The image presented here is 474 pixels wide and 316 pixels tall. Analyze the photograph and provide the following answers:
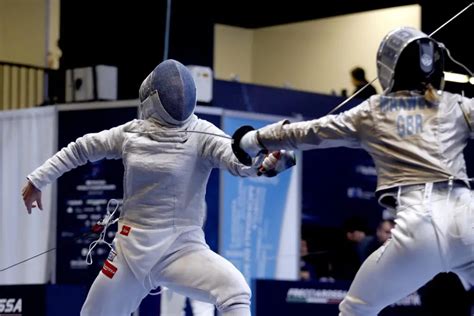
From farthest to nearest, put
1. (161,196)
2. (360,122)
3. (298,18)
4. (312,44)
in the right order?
(312,44) → (298,18) → (161,196) → (360,122)

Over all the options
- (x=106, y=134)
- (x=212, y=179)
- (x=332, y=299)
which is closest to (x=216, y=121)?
(x=212, y=179)

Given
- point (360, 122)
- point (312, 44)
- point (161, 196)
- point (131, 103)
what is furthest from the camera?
point (312, 44)

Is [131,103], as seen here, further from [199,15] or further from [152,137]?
[152,137]

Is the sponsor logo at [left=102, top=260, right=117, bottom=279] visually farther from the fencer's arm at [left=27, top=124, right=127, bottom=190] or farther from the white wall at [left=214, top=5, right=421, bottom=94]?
the white wall at [left=214, top=5, right=421, bottom=94]

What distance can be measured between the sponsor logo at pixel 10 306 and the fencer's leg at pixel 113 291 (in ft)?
5.74

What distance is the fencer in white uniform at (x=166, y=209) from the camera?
4555mm

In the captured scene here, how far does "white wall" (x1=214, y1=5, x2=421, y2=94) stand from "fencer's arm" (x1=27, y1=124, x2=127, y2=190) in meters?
7.19

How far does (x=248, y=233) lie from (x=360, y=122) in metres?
3.93

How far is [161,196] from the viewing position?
4.69 meters

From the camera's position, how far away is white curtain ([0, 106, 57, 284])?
7844 millimetres

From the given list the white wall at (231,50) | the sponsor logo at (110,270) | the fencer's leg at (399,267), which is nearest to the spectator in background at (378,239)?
the white wall at (231,50)

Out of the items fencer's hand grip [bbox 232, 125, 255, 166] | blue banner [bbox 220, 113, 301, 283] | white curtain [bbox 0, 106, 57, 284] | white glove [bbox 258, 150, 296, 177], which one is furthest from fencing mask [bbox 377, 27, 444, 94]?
white curtain [bbox 0, 106, 57, 284]

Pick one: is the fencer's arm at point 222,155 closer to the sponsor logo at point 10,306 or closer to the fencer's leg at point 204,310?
the fencer's leg at point 204,310

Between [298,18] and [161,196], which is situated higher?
[298,18]
